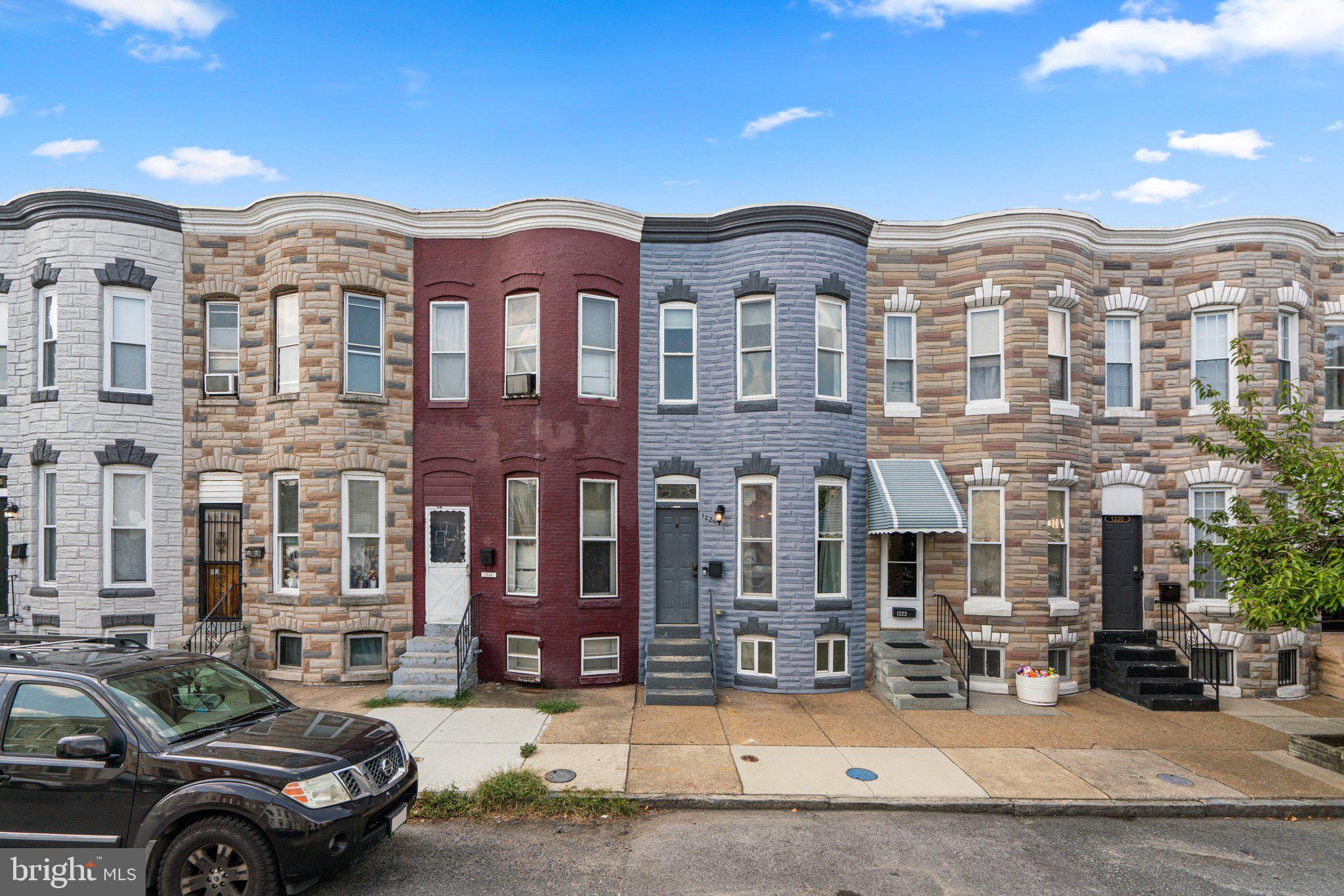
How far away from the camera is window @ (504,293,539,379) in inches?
512

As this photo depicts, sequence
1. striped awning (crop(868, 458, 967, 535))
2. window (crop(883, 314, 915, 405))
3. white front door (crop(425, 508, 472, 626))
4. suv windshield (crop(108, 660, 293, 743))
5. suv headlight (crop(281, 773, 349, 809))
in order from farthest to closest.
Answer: window (crop(883, 314, 915, 405)) → white front door (crop(425, 508, 472, 626)) → striped awning (crop(868, 458, 967, 535)) → suv windshield (crop(108, 660, 293, 743)) → suv headlight (crop(281, 773, 349, 809))

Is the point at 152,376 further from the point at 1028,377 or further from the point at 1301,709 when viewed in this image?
the point at 1301,709

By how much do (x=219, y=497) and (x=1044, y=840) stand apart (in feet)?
46.4

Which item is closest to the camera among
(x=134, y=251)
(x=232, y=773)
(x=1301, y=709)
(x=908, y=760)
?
(x=232, y=773)

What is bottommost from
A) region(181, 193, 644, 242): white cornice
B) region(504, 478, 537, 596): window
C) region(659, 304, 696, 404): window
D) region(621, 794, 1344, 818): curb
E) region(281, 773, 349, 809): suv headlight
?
region(621, 794, 1344, 818): curb

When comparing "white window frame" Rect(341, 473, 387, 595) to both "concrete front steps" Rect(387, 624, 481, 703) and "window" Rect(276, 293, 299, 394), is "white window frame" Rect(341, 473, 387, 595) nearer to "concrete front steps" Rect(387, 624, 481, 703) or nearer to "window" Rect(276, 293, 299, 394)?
"concrete front steps" Rect(387, 624, 481, 703)

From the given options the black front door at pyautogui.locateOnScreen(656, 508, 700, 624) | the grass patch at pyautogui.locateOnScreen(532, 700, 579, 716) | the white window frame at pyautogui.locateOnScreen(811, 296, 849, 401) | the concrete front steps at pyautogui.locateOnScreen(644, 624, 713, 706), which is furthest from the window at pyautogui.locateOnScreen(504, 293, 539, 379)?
the grass patch at pyautogui.locateOnScreen(532, 700, 579, 716)

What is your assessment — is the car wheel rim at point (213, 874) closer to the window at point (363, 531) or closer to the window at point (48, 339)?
the window at point (363, 531)

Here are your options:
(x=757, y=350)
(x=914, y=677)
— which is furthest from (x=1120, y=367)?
(x=914, y=677)

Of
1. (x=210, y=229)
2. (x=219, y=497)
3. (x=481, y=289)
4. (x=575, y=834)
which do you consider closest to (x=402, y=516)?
(x=219, y=497)

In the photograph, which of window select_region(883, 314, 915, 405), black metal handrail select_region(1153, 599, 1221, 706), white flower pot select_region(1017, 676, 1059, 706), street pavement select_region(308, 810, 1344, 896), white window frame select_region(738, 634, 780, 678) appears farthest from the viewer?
window select_region(883, 314, 915, 405)

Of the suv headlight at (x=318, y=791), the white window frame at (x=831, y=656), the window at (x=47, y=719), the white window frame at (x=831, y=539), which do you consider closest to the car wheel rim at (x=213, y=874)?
the suv headlight at (x=318, y=791)

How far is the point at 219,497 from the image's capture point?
13461mm

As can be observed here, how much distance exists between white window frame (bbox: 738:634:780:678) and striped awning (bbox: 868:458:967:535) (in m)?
2.69
